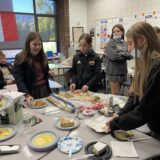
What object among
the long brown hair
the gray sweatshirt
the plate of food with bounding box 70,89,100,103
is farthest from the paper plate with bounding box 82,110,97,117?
the gray sweatshirt

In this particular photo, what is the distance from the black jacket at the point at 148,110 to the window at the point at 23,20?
202 inches

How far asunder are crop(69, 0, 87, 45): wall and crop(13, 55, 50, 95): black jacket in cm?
449

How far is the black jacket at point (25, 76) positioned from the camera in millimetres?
2014

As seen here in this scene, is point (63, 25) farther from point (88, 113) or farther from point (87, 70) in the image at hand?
point (88, 113)

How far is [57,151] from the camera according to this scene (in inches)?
45.4

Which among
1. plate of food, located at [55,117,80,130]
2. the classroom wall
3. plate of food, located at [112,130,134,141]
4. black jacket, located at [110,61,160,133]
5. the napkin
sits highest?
the classroom wall

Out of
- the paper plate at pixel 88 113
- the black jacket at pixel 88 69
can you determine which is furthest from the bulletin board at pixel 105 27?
the paper plate at pixel 88 113

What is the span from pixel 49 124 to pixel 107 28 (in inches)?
189

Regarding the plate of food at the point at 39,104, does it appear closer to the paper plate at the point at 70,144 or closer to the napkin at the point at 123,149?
the paper plate at the point at 70,144

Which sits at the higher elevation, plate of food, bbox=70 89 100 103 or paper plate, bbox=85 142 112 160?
plate of food, bbox=70 89 100 103

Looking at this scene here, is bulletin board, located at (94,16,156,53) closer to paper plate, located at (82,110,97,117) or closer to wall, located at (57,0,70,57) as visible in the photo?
wall, located at (57,0,70,57)

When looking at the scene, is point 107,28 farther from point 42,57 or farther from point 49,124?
point 49,124

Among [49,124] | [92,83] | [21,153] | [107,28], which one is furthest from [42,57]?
[107,28]

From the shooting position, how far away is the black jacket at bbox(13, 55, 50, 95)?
6.61 feet
